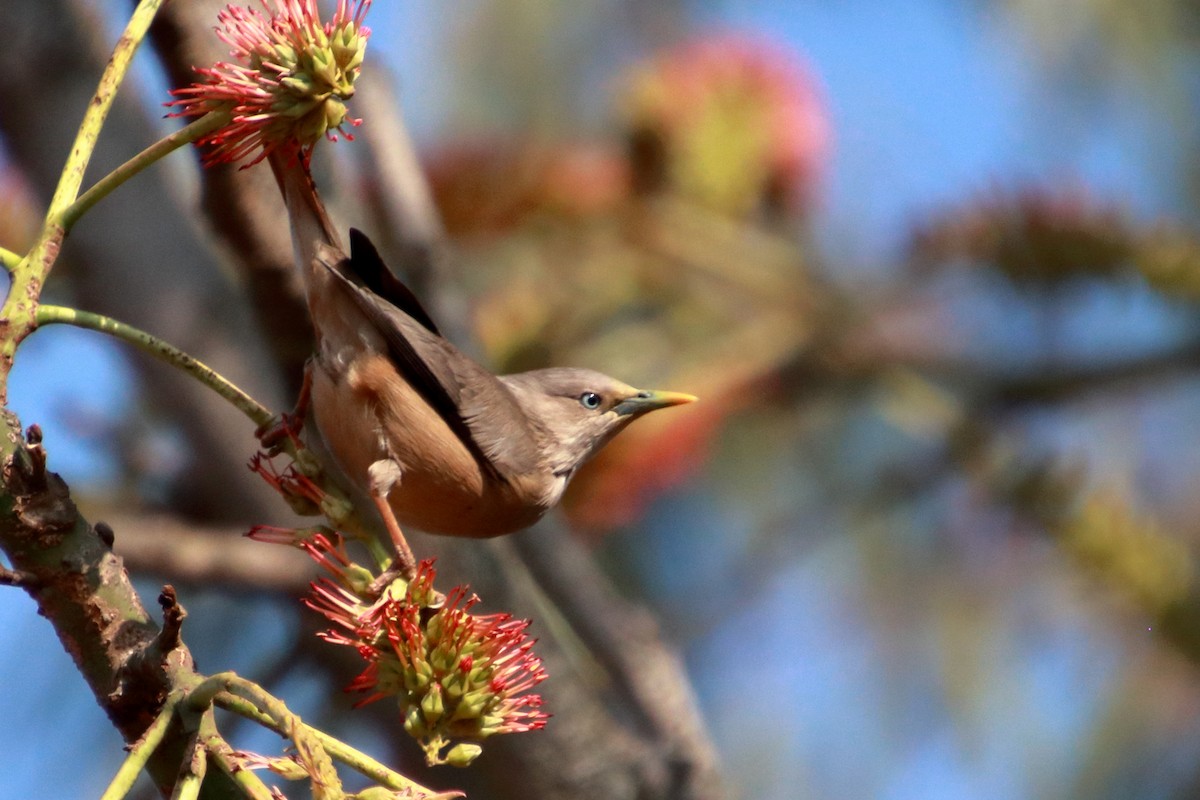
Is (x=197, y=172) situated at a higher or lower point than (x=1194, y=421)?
higher

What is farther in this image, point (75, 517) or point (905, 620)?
point (905, 620)

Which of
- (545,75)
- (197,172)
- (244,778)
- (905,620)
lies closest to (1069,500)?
(197,172)

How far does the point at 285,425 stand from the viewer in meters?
2.30

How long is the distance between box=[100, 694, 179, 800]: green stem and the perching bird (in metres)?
1.37

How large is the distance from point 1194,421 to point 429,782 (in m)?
7.95

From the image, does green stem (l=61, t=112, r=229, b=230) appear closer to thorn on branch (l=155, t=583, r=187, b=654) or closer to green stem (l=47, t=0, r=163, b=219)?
green stem (l=47, t=0, r=163, b=219)

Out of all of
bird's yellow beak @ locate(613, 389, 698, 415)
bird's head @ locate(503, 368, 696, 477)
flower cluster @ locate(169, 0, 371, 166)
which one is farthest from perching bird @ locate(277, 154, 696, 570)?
flower cluster @ locate(169, 0, 371, 166)

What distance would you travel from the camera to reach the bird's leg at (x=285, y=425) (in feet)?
Result: 7.36

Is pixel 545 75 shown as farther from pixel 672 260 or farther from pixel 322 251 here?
pixel 322 251

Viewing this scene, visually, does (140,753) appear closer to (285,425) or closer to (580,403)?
(285,425)

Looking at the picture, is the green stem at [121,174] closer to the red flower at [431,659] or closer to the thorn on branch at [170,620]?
the thorn on branch at [170,620]

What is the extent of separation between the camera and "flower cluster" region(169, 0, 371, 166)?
6.46 feet

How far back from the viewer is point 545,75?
10438 millimetres

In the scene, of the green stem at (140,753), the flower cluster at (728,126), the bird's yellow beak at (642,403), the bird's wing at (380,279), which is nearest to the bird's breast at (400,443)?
the bird's wing at (380,279)
